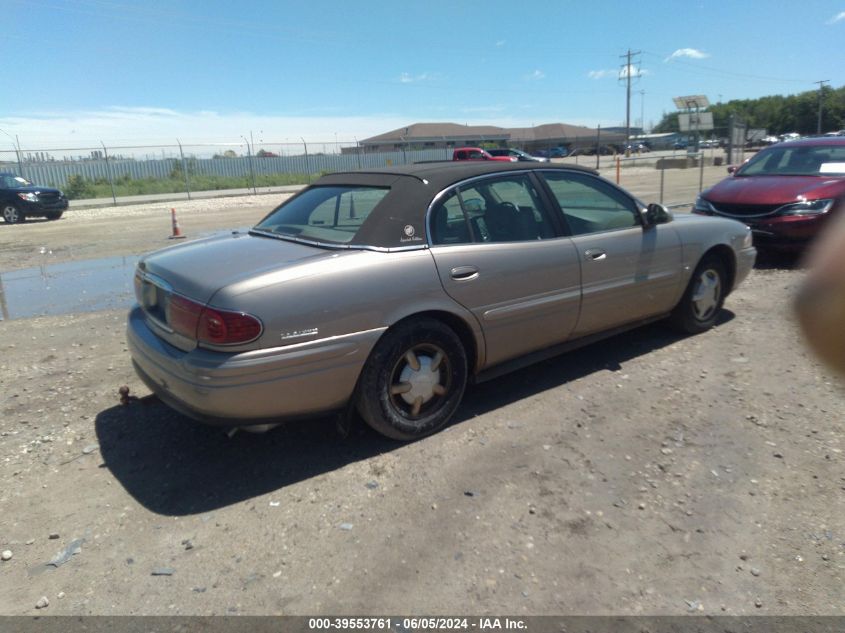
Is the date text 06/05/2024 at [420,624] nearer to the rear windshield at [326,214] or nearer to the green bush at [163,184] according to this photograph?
the rear windshield at [326,214]

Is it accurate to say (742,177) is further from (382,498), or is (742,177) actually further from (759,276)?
(382,498)

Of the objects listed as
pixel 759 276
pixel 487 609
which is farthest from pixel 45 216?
pixel 487 609

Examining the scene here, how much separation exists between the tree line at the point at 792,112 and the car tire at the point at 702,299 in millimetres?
47076

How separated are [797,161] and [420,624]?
898 cm

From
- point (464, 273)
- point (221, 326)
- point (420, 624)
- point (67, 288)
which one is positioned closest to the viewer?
point (420, 624)

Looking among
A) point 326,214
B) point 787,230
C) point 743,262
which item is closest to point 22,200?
point 326,214

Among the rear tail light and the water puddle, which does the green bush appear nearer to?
the water puddle

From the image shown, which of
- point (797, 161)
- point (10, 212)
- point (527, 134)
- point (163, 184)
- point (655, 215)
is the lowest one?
point (10, 212)

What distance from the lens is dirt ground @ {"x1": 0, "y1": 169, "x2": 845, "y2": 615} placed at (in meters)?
2.61

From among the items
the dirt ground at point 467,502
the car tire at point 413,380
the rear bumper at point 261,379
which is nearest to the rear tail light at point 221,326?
the rear bumper at point 261,379

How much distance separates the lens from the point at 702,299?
18.1 feet

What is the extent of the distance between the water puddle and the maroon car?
7.58 meters

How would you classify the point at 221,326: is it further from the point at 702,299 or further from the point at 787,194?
the point at 787,194

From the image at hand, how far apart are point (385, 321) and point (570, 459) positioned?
1.28 metres
